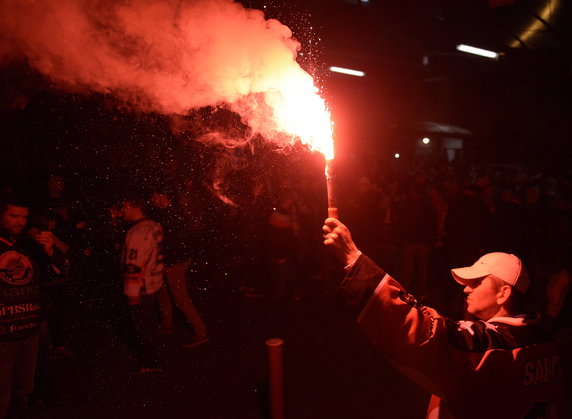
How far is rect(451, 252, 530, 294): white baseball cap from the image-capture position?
2221 millimetres

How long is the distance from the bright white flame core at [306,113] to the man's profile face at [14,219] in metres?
2.57

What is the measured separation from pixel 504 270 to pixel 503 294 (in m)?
0.13

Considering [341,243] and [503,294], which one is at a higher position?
[341,243]

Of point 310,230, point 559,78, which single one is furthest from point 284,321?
point 559,78

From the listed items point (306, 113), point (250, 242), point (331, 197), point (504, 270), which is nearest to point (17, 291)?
point (306, 113)

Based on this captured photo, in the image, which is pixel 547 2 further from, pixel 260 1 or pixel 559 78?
pixel 260 1

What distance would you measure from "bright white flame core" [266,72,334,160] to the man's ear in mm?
1149

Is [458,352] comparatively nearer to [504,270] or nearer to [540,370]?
[540,370]

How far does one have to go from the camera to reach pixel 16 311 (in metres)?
3.49

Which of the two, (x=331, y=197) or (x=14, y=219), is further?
(x=14, y=219)

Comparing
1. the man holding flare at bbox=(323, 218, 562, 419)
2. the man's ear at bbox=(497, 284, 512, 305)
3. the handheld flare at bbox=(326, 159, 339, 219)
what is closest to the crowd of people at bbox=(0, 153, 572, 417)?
the handheld flare at bbox=(326, 159, 339, 219)

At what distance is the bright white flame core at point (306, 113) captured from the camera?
101 inches

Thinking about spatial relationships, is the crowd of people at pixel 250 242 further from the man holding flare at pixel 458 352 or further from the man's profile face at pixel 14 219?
the man holding flare at pixel 458 352

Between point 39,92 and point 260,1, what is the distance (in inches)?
183
